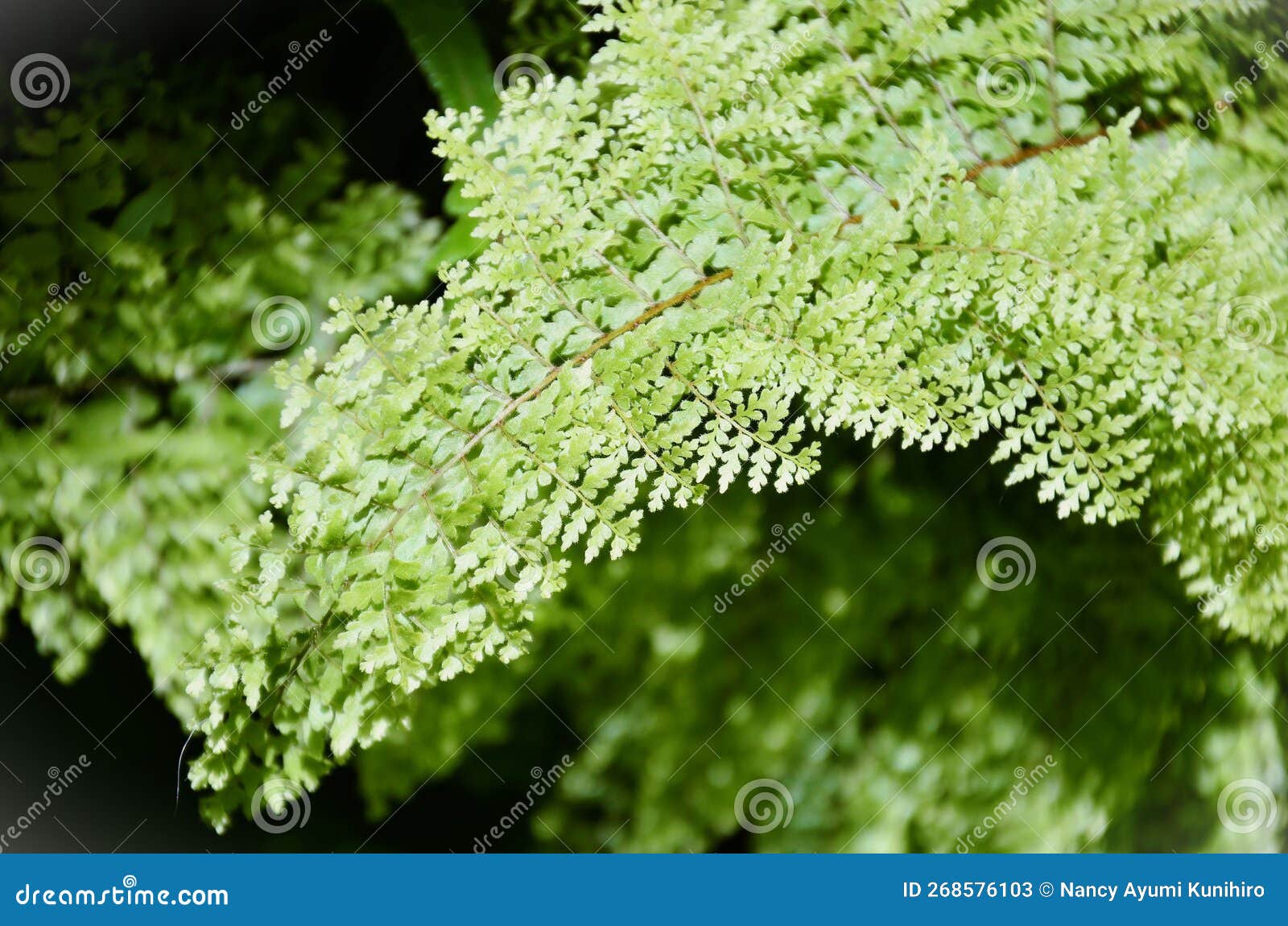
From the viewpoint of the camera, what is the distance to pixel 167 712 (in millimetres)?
1382

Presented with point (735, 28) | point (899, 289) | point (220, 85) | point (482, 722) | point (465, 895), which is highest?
point (220, 85)

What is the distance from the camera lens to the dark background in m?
1.34

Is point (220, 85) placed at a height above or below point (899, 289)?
above

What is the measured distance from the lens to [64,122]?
138cm

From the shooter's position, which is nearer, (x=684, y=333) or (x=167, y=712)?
(x=684, y=333)

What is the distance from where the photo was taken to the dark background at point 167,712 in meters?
1.34

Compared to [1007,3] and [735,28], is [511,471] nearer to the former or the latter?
[735,28]

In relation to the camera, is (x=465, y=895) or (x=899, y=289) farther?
(x=465, y=895)

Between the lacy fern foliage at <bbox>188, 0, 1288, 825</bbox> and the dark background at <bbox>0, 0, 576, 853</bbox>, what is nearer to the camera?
the lacy fern foliage at <bbox>188, 0, 1288, 825</bbox>

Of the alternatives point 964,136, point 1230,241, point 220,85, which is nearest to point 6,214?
point 220,85

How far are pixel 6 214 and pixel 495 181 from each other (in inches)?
34.4

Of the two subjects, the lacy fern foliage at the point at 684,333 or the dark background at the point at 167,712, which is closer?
the lacy fern foliage at the point at 684,333

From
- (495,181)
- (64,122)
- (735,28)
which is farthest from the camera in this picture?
(64,122)

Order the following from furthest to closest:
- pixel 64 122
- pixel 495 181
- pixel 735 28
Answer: pixel 64 122 < pixel 735 28 < pixel 495 181
